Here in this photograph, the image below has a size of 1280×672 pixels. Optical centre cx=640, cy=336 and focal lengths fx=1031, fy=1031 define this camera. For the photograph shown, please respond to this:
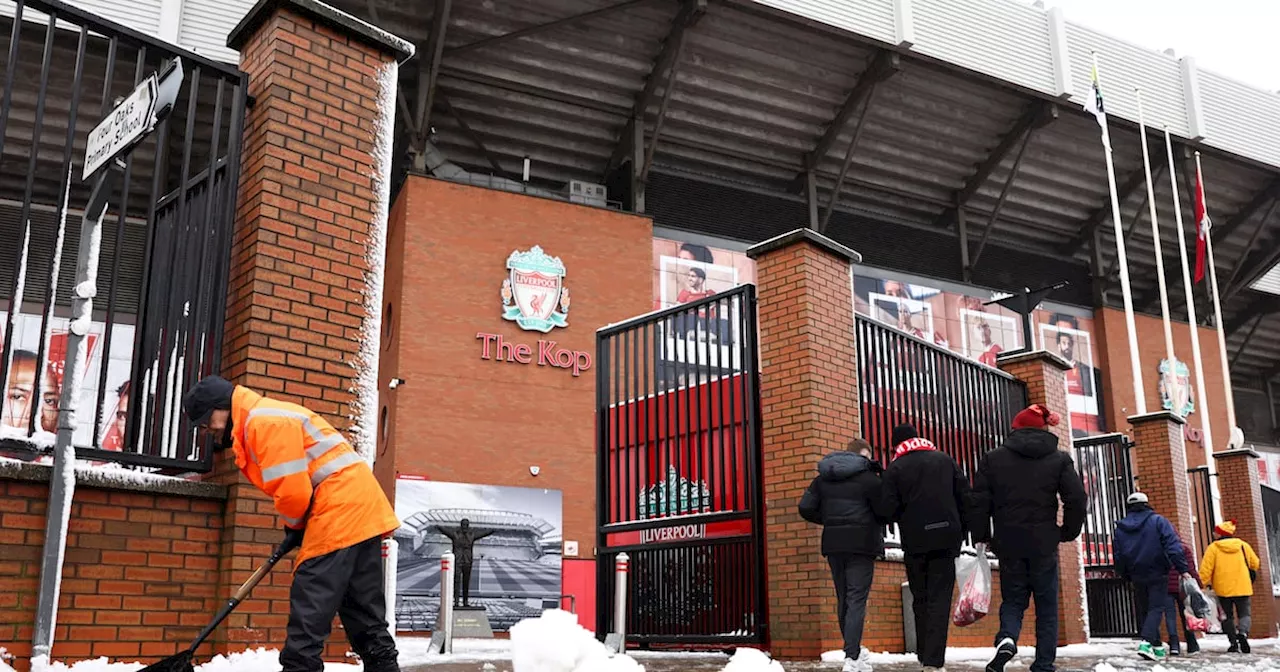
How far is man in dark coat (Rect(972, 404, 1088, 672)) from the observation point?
21.2 ft

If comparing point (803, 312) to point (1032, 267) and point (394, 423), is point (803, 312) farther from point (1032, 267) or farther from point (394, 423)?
point (1032, 267)

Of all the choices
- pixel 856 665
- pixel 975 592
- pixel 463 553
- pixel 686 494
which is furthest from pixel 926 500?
pixel 463 553

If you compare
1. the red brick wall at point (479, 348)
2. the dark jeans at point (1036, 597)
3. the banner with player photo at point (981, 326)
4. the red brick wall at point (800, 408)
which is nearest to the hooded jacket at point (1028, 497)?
the dark jeans at point (1036, 597)

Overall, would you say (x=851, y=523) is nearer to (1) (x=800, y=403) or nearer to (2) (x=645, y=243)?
(1) (x=800, y=403)

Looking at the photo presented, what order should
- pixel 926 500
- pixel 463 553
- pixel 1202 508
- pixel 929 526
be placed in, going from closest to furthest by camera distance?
1. pixel 929 526
2. pixel 926 500
3. pixel 463 553
4. pixel 1202 508

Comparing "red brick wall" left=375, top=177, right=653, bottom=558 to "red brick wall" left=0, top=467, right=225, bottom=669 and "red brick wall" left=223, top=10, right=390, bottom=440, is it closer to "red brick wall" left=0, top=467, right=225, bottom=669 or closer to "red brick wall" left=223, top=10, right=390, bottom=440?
"red brick wall" left=223, top=10, right=390, bottom=440

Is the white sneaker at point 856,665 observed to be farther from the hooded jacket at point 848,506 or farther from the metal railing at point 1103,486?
the metal railing at point 1103,486

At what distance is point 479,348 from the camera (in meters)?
20.4

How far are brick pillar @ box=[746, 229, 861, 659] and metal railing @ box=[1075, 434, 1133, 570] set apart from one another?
7.62 m

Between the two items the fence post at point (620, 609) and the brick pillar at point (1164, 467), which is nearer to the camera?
the fence post at point (620, 609)

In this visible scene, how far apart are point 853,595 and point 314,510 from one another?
13.5 feet

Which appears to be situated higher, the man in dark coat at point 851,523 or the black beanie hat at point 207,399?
the black beanie hat at point 207,399

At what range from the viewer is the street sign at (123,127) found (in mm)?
4105

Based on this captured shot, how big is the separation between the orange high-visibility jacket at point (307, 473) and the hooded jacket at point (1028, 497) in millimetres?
4111
